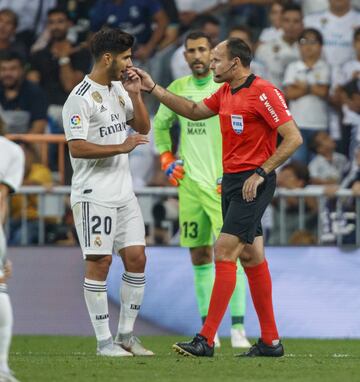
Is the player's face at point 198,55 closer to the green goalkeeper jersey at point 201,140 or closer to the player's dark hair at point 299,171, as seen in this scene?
the green goalkeeper jersey at point 201,140

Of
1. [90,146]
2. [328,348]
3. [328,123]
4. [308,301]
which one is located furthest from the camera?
[328,123]

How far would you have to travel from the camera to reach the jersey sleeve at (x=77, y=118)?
835 cm

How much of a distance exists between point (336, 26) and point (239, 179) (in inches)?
269

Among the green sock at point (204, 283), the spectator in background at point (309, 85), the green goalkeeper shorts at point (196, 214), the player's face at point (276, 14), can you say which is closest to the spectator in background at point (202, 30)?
the player's face at point (276, 14)

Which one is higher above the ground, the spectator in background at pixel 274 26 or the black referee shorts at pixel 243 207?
the spectator in background at pixel 274 26

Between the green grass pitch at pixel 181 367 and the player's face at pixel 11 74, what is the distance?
5637 millimetres

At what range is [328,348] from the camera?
33.6 ft

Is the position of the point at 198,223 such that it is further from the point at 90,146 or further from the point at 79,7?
the point at 79,7

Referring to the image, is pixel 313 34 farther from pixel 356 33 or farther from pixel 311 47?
pixel 356 33

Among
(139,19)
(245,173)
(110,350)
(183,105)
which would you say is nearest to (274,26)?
(139,19)

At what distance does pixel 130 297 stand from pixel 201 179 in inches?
82.6

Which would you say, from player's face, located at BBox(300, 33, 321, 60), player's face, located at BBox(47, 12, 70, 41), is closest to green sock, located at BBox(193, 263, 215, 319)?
player's face, located at BBox(300, 33, 321, 60)

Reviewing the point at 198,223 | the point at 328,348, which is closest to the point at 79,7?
the point at 198,223

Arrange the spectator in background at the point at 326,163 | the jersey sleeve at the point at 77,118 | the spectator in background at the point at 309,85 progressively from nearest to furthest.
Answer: the jersey sleeve at the point at 77,118, the spectator in background at the point at 326,163, the spectator in background at the point at 309,85
